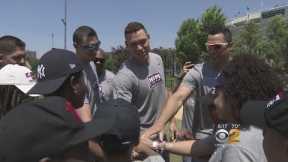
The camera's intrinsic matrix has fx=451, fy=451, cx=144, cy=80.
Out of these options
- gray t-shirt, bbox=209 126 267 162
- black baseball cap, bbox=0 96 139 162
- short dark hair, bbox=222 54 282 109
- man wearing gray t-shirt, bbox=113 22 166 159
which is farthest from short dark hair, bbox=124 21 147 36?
black baseball cap, bbox=0 96 139 162

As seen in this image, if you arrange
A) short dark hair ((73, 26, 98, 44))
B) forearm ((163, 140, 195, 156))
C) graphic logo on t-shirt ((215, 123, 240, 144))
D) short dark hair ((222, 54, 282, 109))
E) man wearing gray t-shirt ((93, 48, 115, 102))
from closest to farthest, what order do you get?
graphic logo on t-shirt ((215, 123, 240, 144)) < short dark hair ((222, 54, 282, 109)) < forearm ((163, 140, 195, 156)) < short dark hair ((73, 26, 98, 44)) < man wearing gray t-shirt ((93, 48, 115, 102))

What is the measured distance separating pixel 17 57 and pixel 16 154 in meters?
2.61

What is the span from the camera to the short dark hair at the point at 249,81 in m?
2.68

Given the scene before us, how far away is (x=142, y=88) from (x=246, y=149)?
249 cm

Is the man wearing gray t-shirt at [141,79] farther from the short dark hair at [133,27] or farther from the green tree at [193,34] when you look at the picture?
the green tree at [193,34]

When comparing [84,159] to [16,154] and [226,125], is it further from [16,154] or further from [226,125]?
[226,125]

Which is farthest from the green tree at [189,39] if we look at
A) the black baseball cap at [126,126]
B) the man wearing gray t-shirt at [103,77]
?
the black baseball cap at [126,126]

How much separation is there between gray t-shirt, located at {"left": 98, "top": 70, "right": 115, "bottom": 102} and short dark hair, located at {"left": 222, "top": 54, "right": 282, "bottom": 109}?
2.48 meters

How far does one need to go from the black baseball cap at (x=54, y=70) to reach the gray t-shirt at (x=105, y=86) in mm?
2136

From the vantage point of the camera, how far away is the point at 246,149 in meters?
2.46

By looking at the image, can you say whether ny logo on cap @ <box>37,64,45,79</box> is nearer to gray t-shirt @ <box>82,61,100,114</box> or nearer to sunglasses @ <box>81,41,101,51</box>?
gray t-shirt @ <box>82,61,100,114</box>

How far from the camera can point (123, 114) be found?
7.45 ft

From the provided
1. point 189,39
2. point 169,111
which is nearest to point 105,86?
point 169,111

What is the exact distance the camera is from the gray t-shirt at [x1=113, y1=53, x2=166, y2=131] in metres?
4.83
